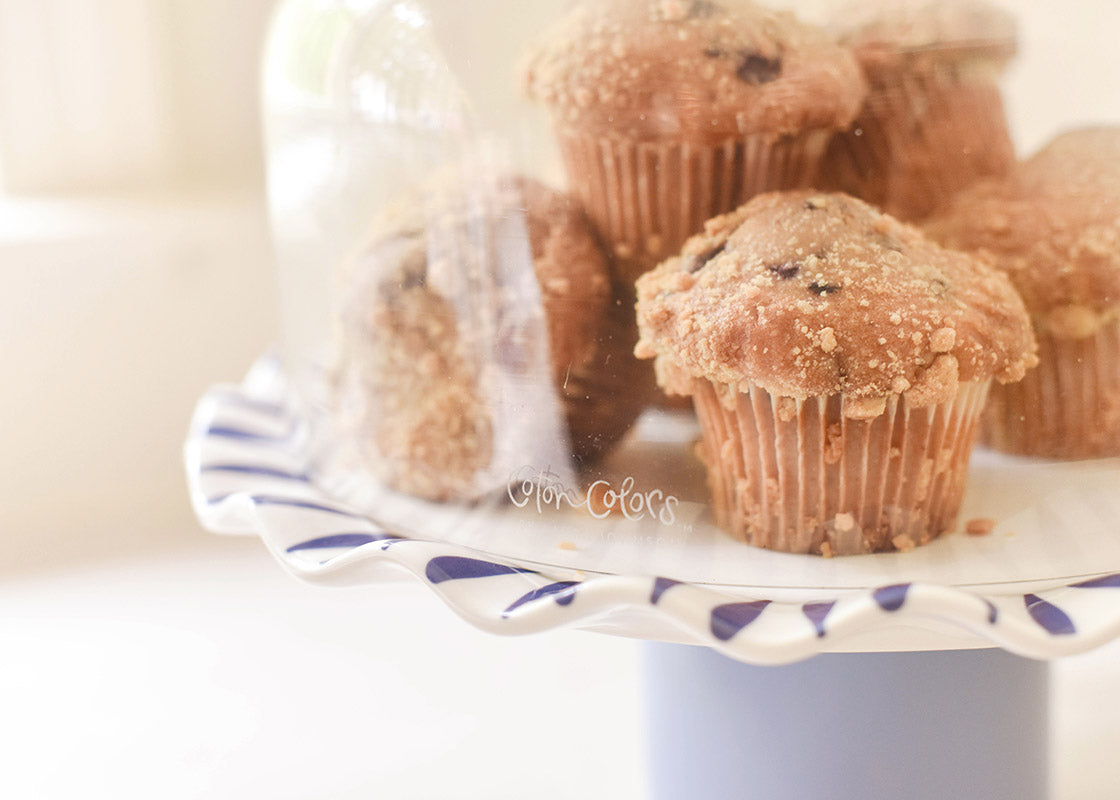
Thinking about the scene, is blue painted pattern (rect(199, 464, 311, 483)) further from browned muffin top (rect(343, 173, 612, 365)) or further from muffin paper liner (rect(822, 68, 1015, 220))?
muffin paper liner (rect(822, 68, 1015, 220))

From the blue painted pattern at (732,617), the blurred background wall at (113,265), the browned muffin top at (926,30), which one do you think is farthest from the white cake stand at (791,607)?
the blurred background wall at (113,265)

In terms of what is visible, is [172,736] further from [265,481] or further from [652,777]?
[652,777]

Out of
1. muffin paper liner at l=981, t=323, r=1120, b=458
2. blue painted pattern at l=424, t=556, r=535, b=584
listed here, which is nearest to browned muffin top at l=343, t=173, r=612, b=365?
blue painted pattern at l=424, t=556, r=535, b=584

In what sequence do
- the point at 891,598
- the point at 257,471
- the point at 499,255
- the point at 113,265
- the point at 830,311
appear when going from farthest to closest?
the point at 113,265
the point at 257,471
the point at 499,255
the point at 830,311
the point at 891,598

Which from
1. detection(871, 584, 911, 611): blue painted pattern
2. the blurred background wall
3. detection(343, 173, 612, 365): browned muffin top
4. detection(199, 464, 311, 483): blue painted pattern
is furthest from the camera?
the blurred background wall

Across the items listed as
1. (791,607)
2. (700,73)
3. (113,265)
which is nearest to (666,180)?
(700,73)

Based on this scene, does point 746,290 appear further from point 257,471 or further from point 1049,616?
point 257,471
